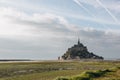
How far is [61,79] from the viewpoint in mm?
39469

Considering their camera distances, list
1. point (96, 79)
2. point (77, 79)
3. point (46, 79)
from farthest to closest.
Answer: point (46, 79)
point (96, 79)
point (77, 79)

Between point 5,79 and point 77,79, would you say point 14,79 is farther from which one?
point 77,79

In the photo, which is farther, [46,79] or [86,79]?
[46,79]

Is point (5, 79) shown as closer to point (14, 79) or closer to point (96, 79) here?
point (14, 79)

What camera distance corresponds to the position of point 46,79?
181 ft

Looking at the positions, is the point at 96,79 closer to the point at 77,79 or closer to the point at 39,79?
Result: the point at 77,79

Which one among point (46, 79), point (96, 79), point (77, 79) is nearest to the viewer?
point (77, 79)

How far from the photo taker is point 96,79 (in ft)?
140

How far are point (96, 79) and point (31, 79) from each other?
17.1 meters

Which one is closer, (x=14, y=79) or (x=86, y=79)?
(x=86, y=79)

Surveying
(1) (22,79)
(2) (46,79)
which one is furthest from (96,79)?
(1) (22,79)

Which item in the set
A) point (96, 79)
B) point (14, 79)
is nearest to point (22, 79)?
point (14, 79)

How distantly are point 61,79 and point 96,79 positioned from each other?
6011 millimetres

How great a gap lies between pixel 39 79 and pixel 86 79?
16.8m
